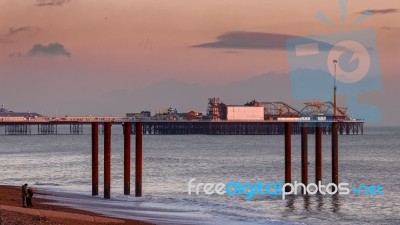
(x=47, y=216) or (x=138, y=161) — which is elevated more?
(x=138, y=161)

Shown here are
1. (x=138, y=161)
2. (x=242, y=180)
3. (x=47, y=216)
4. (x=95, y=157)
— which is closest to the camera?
(x=47, y=216)

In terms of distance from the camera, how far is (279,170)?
69.1 meters

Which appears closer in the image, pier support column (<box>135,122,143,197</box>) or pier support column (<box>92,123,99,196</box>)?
pier support column (<box>135,122,143,197</box>)

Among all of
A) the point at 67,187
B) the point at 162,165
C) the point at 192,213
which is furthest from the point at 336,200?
the point at 162,165

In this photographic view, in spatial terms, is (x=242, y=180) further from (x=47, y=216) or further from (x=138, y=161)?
(x=47, y=216)

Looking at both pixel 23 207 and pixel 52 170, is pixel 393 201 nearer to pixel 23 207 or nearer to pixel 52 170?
pixel 23 207

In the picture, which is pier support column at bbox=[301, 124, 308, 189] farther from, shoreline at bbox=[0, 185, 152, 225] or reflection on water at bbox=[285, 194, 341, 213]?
shoreline at bbox=[0, 185, 152, 225]

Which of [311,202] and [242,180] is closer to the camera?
[311,202]

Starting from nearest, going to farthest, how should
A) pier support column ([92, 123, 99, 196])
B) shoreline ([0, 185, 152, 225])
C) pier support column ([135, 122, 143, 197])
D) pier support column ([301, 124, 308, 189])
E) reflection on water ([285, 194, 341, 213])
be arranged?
shoreline ([0, 185, 152, 225]) < reflection on water ([285, 194, 341, 213]) < pier support column ([135, 122, 143, 197]) < pier support column ([92, 123, 99, 196]) < pier support column ([301, 124, 308, 189])

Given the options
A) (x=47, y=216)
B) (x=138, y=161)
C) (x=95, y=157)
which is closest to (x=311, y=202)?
(x=138, y=161)

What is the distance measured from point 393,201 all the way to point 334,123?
20.0ft

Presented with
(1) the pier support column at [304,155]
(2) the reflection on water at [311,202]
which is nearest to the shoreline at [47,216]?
(2) the reflection on water at [311,202]

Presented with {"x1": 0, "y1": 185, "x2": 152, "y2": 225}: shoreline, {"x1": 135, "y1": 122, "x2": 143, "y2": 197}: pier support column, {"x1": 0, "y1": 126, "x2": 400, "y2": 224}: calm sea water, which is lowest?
{"x1": 0, "y1": 126, "x2": 400, "y2": 224}: calm sea water

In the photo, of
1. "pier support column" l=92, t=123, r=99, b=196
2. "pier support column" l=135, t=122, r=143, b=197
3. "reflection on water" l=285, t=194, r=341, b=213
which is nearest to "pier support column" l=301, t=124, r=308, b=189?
"reflection on water" l=285, t=194, r=341, b=213
